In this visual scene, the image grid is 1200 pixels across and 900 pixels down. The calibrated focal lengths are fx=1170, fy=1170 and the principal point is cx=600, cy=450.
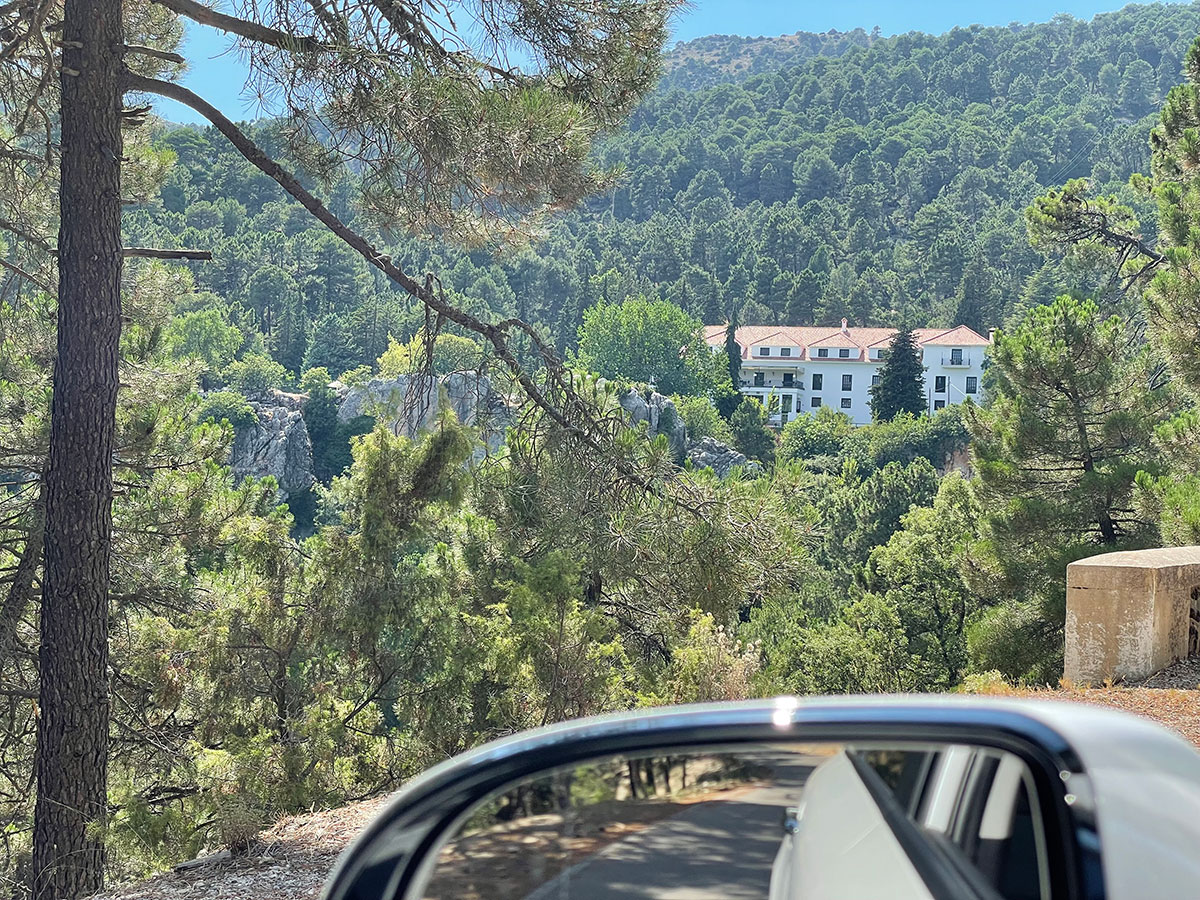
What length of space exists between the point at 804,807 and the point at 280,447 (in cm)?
7715

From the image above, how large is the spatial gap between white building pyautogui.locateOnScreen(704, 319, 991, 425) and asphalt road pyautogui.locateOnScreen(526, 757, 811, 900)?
4087 inches

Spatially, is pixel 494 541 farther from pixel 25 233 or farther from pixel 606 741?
pixel 606 741

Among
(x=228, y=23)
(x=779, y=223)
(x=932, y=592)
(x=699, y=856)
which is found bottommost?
(x=932, y=592)

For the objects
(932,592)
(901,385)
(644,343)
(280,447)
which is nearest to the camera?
(932,592)

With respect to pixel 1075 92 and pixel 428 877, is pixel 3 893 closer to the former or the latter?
pixel 428 877

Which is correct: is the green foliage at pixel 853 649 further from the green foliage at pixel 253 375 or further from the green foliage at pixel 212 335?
the green foliage at pixel 212 335

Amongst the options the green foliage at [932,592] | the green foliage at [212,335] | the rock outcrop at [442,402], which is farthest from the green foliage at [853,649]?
the green foliage at [212,335]

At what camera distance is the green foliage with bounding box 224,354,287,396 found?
8794cm

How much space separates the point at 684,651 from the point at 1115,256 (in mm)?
18487

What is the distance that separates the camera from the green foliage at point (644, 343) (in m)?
105

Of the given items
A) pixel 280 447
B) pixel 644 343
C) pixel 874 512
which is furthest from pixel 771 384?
pixel 874 512

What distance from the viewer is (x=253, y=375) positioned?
89.4 metres

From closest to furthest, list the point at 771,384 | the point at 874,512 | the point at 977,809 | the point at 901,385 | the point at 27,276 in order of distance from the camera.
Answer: the point at 977,809 → the point at 27,276 → the point at 874,512 → the point at 901,385 → the point at 771,384

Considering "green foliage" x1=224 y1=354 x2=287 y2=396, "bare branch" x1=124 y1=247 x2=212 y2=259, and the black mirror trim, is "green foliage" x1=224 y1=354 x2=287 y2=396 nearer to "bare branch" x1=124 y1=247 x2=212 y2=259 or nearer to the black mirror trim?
"bare branch" x1=124 y1=247 x2=212 y2=259
